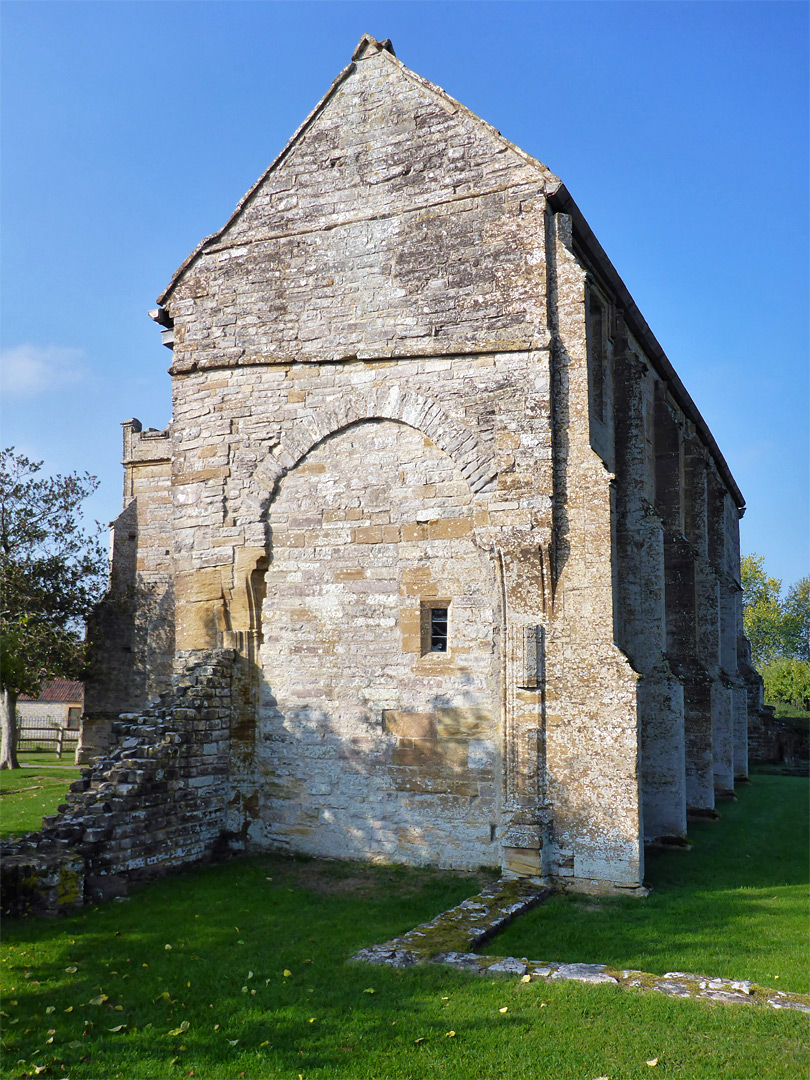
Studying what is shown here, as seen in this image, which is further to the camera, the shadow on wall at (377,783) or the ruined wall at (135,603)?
the ruined wall at (135,603)

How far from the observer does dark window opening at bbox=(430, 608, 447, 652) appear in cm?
1092

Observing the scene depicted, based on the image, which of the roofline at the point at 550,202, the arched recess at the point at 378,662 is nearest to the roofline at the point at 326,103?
the roofline at the point at 550,202

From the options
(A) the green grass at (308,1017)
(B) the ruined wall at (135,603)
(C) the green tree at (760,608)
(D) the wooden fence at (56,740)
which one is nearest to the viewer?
(A) the green grass at (308,1017)

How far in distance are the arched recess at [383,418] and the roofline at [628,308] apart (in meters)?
3.14

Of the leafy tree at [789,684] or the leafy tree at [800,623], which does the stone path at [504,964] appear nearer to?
the leafy tree at [789,684]

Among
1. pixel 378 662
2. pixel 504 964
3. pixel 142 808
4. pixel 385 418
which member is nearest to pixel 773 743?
pixel 378 662

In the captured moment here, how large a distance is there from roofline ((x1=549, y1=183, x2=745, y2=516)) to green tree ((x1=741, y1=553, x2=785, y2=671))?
1490 inches

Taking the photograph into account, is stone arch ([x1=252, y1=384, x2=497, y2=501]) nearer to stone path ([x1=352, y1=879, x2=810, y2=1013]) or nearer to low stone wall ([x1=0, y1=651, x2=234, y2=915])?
low stone wall ([x1=0, y1=651, x2=234, y2=915])

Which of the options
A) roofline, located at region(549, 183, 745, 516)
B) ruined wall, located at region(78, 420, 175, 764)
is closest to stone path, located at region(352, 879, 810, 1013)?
roofline, located at region(549, 183, 745, 516)

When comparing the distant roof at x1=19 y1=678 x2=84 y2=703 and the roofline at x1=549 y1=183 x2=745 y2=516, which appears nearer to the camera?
the roofline at x1=549 y1=183 x2=745 y2=516

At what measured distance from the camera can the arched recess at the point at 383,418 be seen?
10.8 meters

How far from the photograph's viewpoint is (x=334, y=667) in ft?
37.1

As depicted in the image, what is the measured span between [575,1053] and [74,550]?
1936 centimetres

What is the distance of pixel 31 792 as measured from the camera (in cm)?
1652
